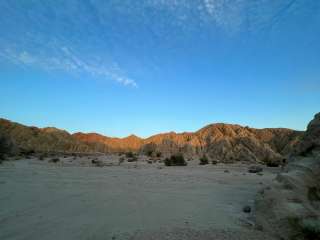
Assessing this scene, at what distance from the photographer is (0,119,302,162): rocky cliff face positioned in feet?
159

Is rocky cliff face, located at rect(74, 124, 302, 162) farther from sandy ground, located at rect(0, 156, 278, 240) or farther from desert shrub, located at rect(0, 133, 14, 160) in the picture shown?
sandy ground, located at rect(0, 156, 278, 240)

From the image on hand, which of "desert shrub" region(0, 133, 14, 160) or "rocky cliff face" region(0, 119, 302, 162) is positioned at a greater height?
"rocky cliff face" region(0, 119, 302, 162)

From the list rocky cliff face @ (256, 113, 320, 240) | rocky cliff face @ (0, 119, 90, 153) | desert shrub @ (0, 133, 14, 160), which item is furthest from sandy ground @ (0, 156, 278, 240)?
rocky cliff face @ (0, 119, 90, 153)

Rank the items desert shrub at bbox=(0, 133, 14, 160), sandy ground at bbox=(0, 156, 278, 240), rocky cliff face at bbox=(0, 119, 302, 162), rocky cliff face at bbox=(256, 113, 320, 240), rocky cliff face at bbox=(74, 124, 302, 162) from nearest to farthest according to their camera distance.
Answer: rocky cliff face at bbox=(256, 113, 320, 240) → sandy ground at bbox=(0, 156, 278, 240) → desert shrub at bbox=(0, 133, 14, 160) → rocky cliff face at bbox=(74, 124, 302, 162) → rocky cliff face at bbox=(0, 119, 302, 162)

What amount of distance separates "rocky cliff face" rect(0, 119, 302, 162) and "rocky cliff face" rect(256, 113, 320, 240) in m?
24.8

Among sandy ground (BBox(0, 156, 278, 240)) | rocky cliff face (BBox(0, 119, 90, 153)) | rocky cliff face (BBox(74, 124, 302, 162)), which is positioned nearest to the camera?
sandy ground (BBox(0, 156, 278, 240))

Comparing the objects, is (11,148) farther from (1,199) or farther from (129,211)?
(129,211)

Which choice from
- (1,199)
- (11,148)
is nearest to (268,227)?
(1,199)

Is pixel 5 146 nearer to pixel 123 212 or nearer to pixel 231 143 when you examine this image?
pixel 123 212

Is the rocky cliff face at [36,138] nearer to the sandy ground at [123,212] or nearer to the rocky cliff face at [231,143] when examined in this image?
the rocky cliff face at [231,143]

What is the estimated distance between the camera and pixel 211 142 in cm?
6234

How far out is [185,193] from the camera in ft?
28.3

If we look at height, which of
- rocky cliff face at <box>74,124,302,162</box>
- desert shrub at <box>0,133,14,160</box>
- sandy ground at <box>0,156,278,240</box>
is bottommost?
sandy ground at <box>0,156,278,240</box>

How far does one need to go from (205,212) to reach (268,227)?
1.62 m
